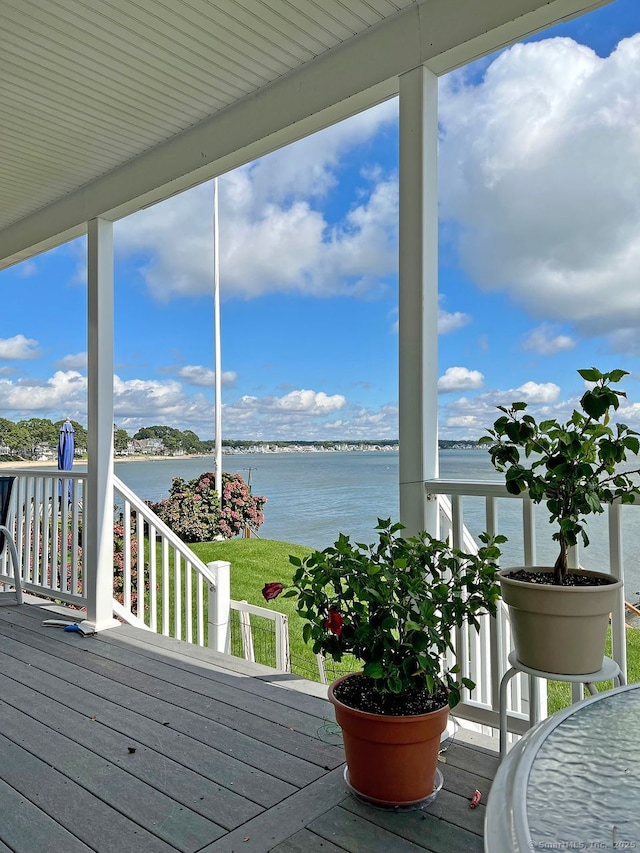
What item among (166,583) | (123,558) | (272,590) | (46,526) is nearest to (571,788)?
(272,590)

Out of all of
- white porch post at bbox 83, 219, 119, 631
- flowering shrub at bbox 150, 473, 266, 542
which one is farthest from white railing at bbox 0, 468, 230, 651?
flowering shrub at bbox 150, 473, 266, 542

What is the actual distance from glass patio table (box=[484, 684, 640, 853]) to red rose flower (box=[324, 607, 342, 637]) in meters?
1.27

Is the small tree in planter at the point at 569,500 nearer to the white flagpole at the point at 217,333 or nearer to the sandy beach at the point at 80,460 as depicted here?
the sandy beach at the point at 80,460

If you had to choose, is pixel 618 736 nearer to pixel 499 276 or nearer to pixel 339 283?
pixel 499 276

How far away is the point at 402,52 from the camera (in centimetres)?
242

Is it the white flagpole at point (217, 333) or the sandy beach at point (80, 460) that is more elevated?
the white flagpole at point (217, 333)

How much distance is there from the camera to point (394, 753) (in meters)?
1.87

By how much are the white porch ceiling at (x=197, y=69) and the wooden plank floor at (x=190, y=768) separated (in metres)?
2.46

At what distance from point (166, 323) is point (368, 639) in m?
25.1

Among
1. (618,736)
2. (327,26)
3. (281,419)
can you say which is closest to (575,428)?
(618,736)

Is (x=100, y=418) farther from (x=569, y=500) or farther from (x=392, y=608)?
(x=569, y=500)

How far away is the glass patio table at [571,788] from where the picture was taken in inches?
19.2

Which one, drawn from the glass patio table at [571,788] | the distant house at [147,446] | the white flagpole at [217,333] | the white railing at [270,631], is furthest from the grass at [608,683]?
the distant house at [147,446]

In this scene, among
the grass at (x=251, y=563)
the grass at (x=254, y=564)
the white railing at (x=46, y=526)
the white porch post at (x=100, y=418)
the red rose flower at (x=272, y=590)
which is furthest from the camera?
the grass at (x=251, y=563)
